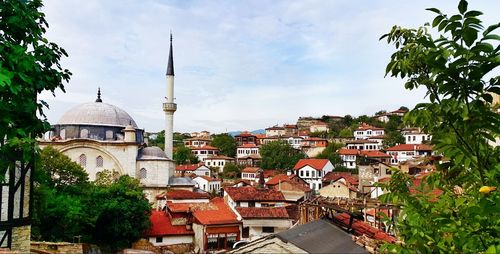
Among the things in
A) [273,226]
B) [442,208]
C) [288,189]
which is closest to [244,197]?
[273,226]

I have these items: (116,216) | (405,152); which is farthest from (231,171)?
(116,216)

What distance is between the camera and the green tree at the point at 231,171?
54750mm

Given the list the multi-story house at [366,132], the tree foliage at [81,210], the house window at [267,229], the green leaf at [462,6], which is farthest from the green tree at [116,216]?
the multi-story house at [366,132]

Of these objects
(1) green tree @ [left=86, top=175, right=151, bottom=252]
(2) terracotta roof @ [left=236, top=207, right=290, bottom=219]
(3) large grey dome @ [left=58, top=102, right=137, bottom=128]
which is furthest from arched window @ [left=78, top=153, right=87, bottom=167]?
(2) terracotta roof @ [left=236, top=207, right=290, bottom=219]

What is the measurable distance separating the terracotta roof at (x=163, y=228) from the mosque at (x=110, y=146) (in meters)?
9.37

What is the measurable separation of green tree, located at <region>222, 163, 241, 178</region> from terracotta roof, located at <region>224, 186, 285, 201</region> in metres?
31.7

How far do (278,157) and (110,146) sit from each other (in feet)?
92.2

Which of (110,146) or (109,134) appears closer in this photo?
(110,146)

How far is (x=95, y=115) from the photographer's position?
33.4 m

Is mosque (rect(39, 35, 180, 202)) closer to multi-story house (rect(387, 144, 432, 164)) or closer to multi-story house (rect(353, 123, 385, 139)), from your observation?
multi-story house (rect(387, 144, 432, 164))

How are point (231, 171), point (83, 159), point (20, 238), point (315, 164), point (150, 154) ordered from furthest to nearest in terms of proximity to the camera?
point (231, 171)
point (315, 164)
point (150, 154)
point (83, 159)
point (20, 238)

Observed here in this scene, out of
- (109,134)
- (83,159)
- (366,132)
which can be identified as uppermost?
(366,132)

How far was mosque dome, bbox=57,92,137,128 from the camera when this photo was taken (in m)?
32.8

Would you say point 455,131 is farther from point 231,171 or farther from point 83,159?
point 231,171
